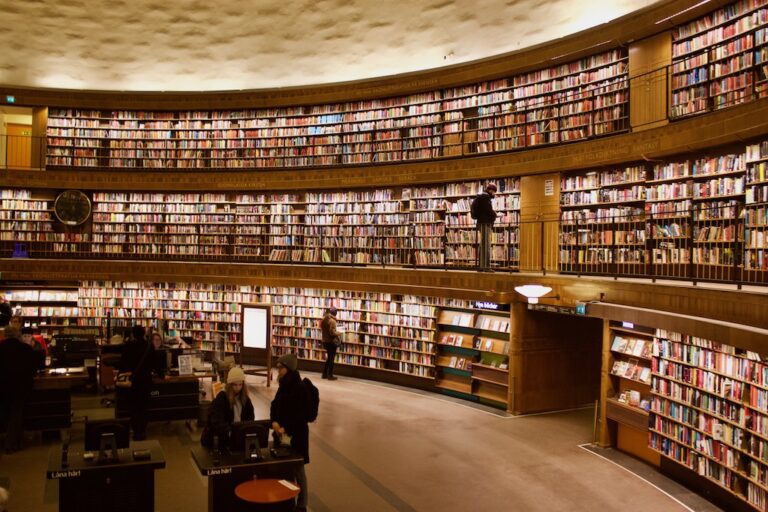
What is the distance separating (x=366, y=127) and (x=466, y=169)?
103 inches

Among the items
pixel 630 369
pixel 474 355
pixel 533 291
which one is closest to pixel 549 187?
pixel 533 291

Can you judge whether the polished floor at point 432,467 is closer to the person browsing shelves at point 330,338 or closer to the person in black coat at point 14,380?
the person in black coat at point 14,380

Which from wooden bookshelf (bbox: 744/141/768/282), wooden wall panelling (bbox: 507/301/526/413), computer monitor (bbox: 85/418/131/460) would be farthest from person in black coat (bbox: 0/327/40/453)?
wooden bookshelf (bbox: 744/141/768/282)

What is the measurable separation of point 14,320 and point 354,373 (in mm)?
5793

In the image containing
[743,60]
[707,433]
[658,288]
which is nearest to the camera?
[707,433]

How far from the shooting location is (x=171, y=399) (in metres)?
8.11

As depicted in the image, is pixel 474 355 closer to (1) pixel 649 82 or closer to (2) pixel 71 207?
(1) pixel 649 82

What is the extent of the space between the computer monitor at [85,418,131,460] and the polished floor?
134 centimetres

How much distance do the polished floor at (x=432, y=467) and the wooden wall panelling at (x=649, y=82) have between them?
4.29 metres

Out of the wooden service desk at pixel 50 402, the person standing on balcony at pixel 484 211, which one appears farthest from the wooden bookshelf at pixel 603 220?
the wooden service desk at pixel 50 402

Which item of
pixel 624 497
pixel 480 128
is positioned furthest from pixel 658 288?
pixel 480 128

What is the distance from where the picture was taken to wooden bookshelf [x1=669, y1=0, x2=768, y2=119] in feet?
23.6

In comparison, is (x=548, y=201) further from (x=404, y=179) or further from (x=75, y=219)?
(x=75, y=219)

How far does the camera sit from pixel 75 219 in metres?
13.9
